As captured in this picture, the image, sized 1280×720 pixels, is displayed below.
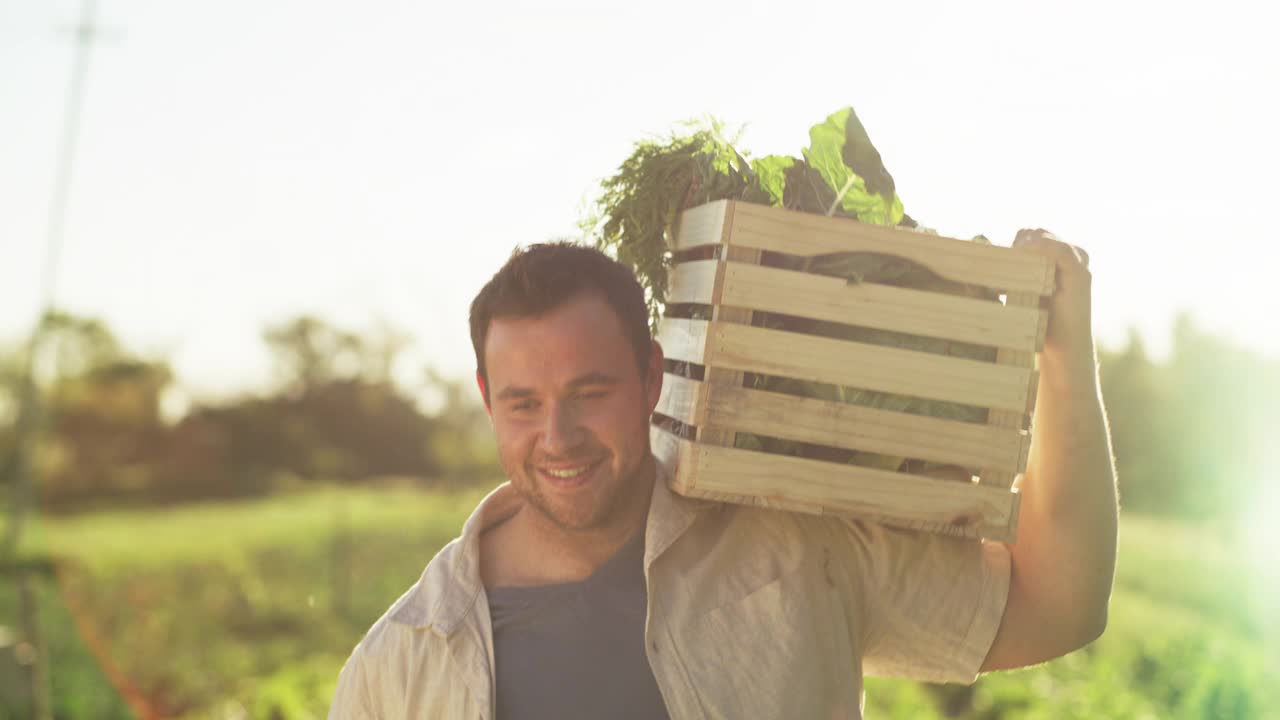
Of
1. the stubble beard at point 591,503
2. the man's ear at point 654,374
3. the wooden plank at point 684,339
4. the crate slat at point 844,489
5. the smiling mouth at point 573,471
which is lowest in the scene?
the stubble beard at point 591,503

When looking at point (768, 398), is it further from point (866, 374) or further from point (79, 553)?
point (79, 553)

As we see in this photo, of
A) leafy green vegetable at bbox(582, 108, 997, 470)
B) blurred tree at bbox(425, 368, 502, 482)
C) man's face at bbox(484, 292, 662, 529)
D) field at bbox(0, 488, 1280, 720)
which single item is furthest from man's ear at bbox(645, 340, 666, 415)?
blurred tree at bbox(425, 368, 502, 482)

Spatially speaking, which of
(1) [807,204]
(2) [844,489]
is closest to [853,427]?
(2) [844,489]

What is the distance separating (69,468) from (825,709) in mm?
10515

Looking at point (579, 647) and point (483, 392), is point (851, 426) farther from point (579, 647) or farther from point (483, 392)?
point (483, 392)

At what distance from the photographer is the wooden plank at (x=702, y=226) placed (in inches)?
78.5

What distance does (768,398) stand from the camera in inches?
80.1

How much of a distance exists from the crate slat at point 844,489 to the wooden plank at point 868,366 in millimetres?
143

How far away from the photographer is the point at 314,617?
9.98 m

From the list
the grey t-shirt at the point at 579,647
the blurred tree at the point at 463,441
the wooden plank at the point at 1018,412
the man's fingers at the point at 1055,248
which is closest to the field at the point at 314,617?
the blurred tree at the point at 463,441

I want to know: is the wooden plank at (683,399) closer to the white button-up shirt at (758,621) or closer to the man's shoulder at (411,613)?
the white button-up shirt at (758,621)

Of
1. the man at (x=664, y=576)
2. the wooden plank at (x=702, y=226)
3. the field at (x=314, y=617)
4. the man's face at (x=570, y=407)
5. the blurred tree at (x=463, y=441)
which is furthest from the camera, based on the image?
the blurred tree at (x=463, y=441)

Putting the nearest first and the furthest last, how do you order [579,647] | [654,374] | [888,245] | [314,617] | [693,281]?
[888,245] → [693,281] → [579,647] → [654,374] → [314,617]

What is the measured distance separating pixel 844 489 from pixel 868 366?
21cm
